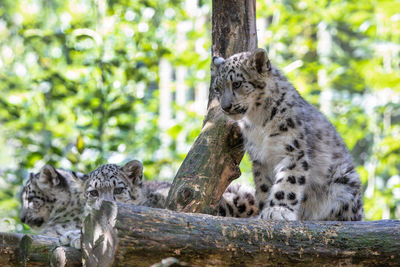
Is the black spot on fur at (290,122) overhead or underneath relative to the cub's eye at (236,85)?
underneath

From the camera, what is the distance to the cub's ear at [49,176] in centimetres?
754

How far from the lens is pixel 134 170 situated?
6.89 meters

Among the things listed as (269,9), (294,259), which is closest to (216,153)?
(294,259)

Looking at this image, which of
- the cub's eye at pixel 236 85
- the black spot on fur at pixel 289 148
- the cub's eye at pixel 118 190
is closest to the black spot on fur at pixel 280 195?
the black spot on fur at pixel 289 148

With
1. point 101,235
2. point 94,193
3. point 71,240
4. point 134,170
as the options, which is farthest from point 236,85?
point 101,235

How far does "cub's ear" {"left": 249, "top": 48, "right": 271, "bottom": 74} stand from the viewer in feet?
19.5

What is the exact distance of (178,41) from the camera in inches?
527

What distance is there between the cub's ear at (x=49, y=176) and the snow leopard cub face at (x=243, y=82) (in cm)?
294

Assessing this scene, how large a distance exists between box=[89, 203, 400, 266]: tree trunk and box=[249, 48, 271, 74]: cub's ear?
2.37 m

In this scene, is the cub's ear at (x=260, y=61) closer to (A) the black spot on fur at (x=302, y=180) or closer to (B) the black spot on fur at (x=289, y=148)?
(B) the black spot on fur at (x=289, y=148)

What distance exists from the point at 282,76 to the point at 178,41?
7.36 m

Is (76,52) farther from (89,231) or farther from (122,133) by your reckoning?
(89,231)

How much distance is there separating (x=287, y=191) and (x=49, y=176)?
3783 millimetres

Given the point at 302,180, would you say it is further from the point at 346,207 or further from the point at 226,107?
the point at 226,107
